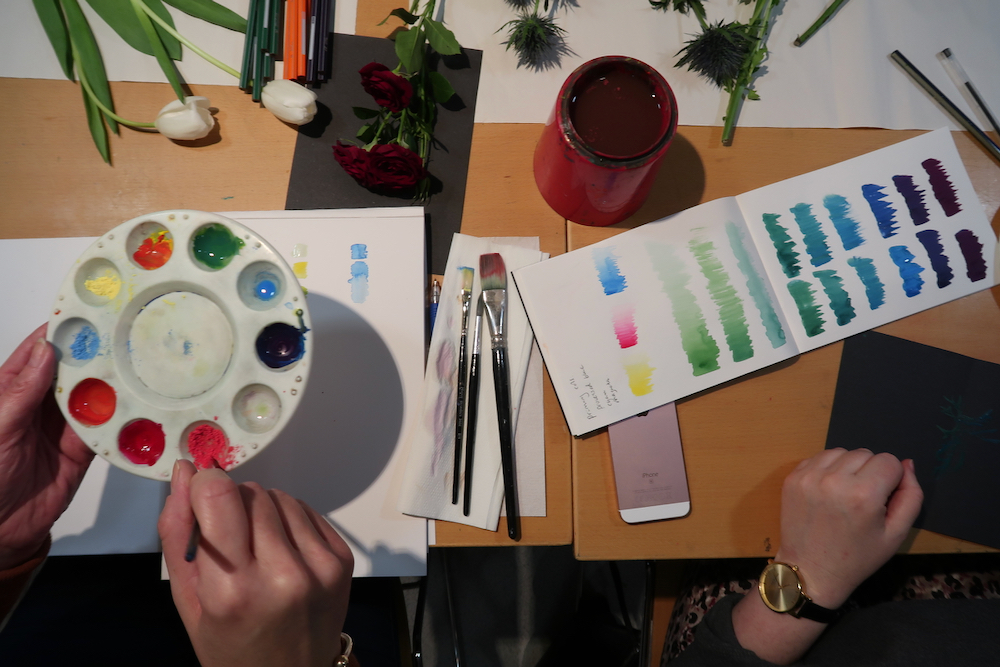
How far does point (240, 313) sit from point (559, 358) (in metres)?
0.40

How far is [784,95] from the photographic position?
0.80 meters

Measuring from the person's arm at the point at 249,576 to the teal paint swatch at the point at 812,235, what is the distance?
74cm

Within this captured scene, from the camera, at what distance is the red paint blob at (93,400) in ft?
1.71

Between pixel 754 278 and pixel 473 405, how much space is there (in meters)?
0.44

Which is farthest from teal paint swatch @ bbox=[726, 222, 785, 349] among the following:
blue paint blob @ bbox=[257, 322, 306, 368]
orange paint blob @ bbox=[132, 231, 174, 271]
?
orange paint blob @ bbox=[132, 231, 174, 271]

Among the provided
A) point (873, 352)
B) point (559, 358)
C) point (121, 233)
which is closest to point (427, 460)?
point (559, 358)

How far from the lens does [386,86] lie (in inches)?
26.8

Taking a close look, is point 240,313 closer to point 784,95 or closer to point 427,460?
point 427,460

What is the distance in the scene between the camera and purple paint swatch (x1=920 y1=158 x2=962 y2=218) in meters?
0.76

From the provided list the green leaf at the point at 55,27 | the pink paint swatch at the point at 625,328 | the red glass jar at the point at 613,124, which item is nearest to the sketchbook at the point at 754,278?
the pink paint swatch at the point at 625,328

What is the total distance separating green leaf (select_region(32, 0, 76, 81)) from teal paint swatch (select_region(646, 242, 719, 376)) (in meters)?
0.89

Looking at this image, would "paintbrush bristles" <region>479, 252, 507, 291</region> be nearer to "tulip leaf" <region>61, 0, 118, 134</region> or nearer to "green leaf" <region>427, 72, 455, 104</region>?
"green leaf" <region>427, 72, 455, 104</region>

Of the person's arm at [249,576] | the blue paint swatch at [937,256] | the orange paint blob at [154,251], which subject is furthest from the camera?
the blue paint swatch at [937,256]

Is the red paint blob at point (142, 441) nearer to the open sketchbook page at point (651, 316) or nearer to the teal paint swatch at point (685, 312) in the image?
the open sketchbook page at point (651, 316)
